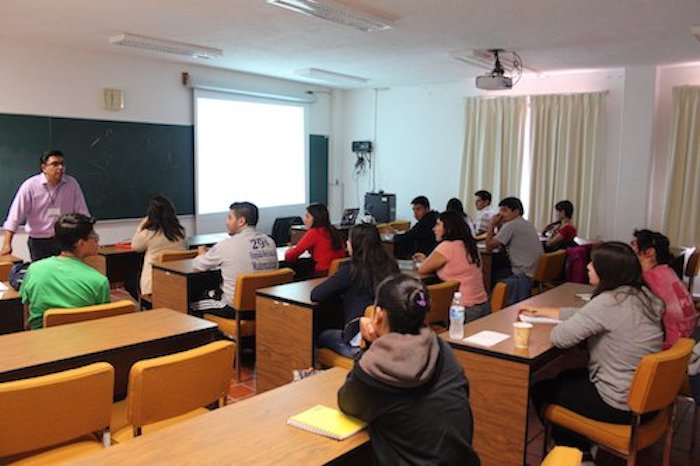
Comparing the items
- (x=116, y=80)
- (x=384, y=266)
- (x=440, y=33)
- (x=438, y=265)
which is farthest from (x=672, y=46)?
(x=116, y=80)

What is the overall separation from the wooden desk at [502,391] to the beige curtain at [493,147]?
5.93m

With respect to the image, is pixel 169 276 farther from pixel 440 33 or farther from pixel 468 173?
pixel 468 173

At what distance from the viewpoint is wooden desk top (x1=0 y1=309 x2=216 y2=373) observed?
2289mm

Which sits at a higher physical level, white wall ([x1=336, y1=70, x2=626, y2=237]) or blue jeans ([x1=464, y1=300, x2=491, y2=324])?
white wall ([x1=336, y1=70, x2=626, y2=237])

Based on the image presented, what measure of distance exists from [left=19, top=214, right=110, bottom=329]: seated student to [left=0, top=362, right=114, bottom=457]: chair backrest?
1.13 metres

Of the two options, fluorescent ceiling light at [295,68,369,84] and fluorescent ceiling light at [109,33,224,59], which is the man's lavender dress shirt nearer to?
fluorescent ceiling light at [109,33,224,59]

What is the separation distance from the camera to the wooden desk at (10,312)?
324 centimetres

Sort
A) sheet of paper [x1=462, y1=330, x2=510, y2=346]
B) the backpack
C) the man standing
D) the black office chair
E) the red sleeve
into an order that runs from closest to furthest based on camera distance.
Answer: sheet of paper [x1=462, y1=330, x2=510, y2=346] → the backpack → the red sleeve → the man standing → the black office chair

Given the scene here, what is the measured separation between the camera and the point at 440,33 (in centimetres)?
551

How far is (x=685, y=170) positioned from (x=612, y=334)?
5584 mm

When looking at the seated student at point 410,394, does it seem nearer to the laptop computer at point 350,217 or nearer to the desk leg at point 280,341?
the desk leg at point 280,341

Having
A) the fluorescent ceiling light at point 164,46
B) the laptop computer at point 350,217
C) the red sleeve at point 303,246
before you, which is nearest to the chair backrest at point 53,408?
the red sleeve at point 303,246

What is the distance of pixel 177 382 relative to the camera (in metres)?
→ 2.15

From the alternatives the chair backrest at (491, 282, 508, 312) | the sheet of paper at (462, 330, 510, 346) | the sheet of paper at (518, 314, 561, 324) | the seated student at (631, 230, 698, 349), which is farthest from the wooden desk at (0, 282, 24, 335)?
the seated student at (631, 230, 698, 349)
